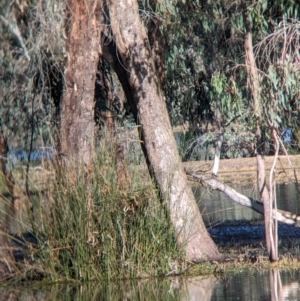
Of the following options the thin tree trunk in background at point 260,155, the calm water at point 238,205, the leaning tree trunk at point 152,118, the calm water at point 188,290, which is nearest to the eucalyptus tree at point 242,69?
the thin tree trunk in background at point 260,155

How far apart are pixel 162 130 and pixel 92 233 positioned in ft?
7.05

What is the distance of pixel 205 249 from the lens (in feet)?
40.8

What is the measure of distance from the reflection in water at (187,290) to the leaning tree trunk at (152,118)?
3.25ft

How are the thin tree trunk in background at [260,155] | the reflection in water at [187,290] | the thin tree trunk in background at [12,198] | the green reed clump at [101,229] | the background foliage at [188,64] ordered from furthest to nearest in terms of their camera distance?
1. the background foliage at [188,64]
2. the thin tree trunk in background at [260,155]
3. the thin tree trunk in background at [12,198]
4. the green reed clump at [101,229]
5. the reflection in water at [187,290]

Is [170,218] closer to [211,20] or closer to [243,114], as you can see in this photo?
[243,114]

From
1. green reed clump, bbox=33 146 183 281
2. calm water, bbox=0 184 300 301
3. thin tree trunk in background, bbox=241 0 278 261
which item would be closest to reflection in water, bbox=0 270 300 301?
calm water, bbox=0 184 300 301

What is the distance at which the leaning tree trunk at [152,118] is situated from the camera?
1235 centimetres

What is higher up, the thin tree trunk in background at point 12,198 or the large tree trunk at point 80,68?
the large tree trunk at point 80,68

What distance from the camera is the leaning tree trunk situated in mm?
12352

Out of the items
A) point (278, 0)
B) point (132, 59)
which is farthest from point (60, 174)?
point (278, 0)

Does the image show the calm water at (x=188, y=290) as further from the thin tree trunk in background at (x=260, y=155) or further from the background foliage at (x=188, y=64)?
the background foliage at (x=188, y=64)

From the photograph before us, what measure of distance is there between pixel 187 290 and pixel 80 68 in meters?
3.53

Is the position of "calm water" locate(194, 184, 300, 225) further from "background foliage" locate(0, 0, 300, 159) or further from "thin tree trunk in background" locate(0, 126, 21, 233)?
"thin tree trunk in background" locate(0, 126, 21, 233)

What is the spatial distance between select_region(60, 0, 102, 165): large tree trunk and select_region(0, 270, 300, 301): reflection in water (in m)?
2.29
